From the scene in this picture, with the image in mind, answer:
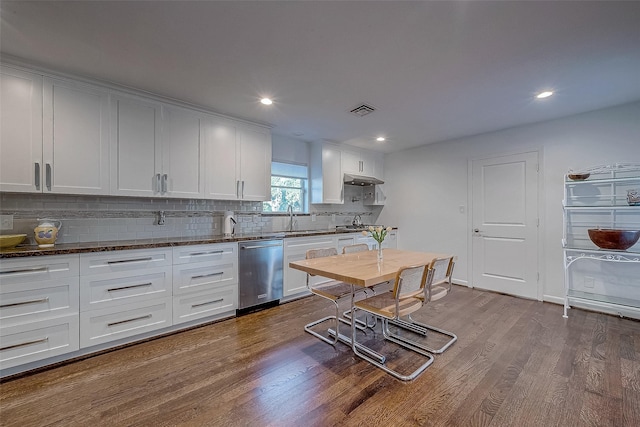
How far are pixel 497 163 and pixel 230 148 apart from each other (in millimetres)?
3787

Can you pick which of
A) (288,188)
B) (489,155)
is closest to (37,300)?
(288,188)

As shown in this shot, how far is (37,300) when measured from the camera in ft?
6.64

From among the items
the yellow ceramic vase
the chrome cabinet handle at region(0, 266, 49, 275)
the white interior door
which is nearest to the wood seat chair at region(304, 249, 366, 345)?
the chrome cabinet handle at region(0, 266, 49, 275)

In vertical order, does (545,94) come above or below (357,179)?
above

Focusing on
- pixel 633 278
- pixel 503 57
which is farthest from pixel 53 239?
pixel 633 278

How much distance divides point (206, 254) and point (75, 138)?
1537 mm

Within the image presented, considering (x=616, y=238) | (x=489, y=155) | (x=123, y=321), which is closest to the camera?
(x=123, y=321)

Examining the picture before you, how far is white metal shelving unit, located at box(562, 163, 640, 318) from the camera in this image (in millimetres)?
3004

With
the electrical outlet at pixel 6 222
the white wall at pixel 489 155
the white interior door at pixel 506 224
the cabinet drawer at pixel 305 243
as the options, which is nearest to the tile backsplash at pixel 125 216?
the electrical outlet at pixel 6 222

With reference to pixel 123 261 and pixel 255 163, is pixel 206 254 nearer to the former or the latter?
pixel 123 261

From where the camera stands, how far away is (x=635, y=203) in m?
2.85

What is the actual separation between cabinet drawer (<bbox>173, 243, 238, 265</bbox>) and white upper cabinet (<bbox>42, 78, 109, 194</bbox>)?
894 millimetres

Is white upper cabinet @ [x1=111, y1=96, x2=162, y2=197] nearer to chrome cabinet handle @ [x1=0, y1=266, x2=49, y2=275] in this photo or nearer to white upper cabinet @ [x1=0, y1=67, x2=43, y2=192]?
white upper cabinet @ [x1=0, y1=67, x2=43, y2=192]

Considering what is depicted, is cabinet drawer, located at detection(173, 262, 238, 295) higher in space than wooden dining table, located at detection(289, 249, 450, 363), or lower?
lower
